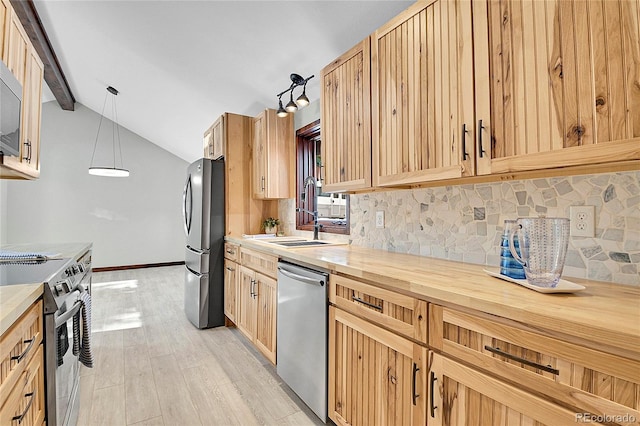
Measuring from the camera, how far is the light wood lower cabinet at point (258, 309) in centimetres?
222

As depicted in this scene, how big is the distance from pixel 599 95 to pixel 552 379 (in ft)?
2.70

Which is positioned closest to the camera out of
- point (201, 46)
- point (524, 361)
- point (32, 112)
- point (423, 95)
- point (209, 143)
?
point (524, 361)

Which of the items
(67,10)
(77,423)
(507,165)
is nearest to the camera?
(507,165)

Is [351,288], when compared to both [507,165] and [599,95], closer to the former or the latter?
[507,165]

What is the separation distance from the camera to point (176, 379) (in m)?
2.24

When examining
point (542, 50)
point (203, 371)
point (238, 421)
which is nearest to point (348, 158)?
point (542, 50)

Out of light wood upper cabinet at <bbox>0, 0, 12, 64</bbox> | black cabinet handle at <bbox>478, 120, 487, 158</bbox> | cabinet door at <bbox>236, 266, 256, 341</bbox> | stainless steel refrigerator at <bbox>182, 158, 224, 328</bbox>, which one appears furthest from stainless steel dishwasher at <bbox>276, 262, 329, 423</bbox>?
light wood upper cabinet at <bbox>0, 0, 12, 64</bbox>

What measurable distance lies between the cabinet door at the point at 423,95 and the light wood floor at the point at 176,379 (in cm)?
154

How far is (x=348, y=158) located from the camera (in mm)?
1962

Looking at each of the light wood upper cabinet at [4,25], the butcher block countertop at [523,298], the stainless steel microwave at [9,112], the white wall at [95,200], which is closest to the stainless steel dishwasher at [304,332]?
the butcher block countertop at [523,298]

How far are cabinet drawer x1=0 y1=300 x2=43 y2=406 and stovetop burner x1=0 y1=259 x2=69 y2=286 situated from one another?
0.16 meters

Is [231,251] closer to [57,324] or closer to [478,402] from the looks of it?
[57,324]

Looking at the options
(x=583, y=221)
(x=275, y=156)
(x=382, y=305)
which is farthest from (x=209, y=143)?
(x=583, y=221)
